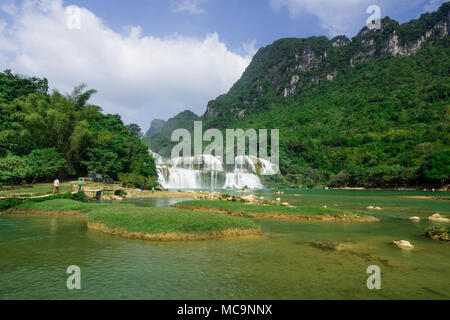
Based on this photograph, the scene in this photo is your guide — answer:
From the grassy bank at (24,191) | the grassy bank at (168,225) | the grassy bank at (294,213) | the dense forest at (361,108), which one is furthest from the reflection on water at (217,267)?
the dense forest at (361,108)

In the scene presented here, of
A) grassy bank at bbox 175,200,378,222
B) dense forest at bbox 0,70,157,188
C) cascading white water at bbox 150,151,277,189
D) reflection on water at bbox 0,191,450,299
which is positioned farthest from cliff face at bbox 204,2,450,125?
reflection on water at bbox 0,191,450,299

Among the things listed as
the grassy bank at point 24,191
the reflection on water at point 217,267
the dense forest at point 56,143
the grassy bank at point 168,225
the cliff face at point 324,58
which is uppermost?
the cliff face at point 324,58

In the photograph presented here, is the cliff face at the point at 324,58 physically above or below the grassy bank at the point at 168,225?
above

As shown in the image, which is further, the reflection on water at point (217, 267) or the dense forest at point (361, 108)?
the dense forest at point (361, 108)

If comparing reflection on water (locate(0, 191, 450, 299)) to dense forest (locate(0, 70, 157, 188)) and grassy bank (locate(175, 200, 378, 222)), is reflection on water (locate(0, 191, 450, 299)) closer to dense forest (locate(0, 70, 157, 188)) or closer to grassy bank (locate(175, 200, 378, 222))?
grassy bank (locate(175, 200, 378, 222))

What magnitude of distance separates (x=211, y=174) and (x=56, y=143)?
29.8m

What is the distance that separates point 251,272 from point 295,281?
1.22 metres

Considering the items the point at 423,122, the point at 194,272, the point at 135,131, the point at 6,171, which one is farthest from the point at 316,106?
the point at 194,272

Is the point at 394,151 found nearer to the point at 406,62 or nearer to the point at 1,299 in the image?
the point at 406,62

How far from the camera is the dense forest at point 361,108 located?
206 ft

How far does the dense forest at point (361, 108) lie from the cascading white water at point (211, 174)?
5.06m

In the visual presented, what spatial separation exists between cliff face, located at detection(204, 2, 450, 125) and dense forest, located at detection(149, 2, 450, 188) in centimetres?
55

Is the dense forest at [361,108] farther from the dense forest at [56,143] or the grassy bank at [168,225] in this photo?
Result: the grassy bank at [168,225]

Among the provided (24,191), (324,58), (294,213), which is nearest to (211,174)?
(24,191)
